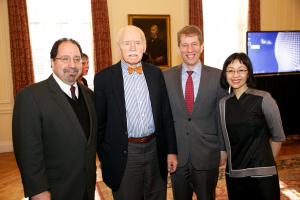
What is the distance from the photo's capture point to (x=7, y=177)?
4.64m

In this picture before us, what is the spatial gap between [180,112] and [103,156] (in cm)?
70

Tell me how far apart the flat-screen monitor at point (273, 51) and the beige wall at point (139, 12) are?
5.22 feet

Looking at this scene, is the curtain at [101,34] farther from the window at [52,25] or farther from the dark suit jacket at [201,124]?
the dark suit jacket at [201,124]

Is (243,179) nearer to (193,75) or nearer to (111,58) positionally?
(193,75)

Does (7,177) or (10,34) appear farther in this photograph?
(10,34)

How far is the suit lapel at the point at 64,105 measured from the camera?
193cm

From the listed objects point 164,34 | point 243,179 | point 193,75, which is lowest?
point 243,179

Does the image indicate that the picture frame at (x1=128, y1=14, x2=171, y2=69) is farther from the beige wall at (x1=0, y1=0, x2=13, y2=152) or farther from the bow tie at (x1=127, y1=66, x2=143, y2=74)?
the bow tie at (x1=127, y1=66, x2=143, y2=74)

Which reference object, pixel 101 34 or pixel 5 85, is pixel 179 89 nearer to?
pixel 101 34

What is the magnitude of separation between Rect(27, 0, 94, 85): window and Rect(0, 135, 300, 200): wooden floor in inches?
68.9

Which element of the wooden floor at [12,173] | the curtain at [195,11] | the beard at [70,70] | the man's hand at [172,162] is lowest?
the wooden floor at [12,173]

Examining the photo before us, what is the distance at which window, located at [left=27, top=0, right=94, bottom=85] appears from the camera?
6.13 metres

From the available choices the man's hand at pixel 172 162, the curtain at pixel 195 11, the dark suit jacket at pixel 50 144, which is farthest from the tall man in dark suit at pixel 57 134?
the curtain at pixel 195 11

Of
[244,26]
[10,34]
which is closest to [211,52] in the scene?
[244,26]
